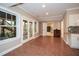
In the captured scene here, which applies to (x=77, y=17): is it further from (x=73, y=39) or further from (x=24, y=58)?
(x=24, y=58)

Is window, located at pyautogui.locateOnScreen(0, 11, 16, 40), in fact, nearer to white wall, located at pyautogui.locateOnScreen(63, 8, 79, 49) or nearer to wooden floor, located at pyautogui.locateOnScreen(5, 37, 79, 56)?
wooden floor, located at pyautogui.locateOnScreen(5, 37, 79, 56)

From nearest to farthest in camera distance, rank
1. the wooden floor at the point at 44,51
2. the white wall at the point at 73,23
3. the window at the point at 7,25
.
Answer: the wooden floor at the point at 44,51, the window at the point at 7,25, the white wall at the point at 73,23

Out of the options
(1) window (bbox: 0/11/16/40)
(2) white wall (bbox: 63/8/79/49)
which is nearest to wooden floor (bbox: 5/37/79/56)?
(2) white wall (bbox: 63/8/79/49)

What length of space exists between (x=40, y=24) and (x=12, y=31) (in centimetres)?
914

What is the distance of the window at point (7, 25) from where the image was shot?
4.60 metres

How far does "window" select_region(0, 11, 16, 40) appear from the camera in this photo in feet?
15.1

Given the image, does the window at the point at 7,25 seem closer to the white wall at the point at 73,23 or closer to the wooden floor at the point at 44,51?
the wooden floor at the point at 44,51

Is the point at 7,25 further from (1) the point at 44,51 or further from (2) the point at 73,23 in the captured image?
(2) the point at 73,23

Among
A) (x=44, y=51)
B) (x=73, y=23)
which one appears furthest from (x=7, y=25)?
(x=73, y=23)

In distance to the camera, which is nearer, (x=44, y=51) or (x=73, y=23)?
(x=44, y=51)

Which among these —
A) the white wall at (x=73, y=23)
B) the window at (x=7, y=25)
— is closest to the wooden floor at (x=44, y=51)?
the white wall at (x=73, y=23)

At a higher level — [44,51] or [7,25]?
[7,25]

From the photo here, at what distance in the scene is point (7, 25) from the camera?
16.6 ft

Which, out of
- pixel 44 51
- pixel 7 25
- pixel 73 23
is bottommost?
pixel 44 51
